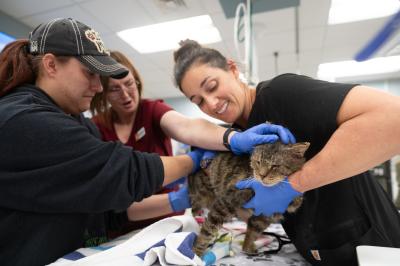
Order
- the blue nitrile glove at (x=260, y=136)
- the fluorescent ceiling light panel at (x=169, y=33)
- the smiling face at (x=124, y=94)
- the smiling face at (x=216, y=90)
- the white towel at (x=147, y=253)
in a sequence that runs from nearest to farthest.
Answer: the white towel at (x=147, y=253) < the blue nitrile glove at (x=260, y=136) < the smiling face at (x=216, y=90) < the smiling face at (x=124, y=94) < the fluorescent ceiling light panel at (x=169, y=33)

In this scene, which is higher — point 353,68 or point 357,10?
point 357,10

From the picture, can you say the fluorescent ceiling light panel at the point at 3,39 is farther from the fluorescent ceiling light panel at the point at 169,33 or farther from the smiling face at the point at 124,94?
the smiling face at the point at 124,94

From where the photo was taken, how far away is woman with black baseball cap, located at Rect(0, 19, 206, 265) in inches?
30.1

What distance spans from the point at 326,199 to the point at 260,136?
29cm

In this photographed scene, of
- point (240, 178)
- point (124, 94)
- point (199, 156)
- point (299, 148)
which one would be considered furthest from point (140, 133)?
point (299, 148)

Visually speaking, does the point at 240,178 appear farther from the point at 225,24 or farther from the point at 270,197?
the point at 225,24

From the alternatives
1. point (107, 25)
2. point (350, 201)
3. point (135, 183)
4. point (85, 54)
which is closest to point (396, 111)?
point (350, 201)

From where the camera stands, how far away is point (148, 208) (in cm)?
131

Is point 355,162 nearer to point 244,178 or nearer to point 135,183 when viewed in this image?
point 244,178

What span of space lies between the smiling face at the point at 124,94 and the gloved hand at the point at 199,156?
439 millimetres

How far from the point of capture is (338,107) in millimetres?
737

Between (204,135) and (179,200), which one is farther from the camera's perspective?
(179,200)

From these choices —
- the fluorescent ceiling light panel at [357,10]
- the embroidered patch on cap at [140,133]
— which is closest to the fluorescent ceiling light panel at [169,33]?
the fluorescent ceiling light panel at [357,10]

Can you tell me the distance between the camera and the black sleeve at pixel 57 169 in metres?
0.76
